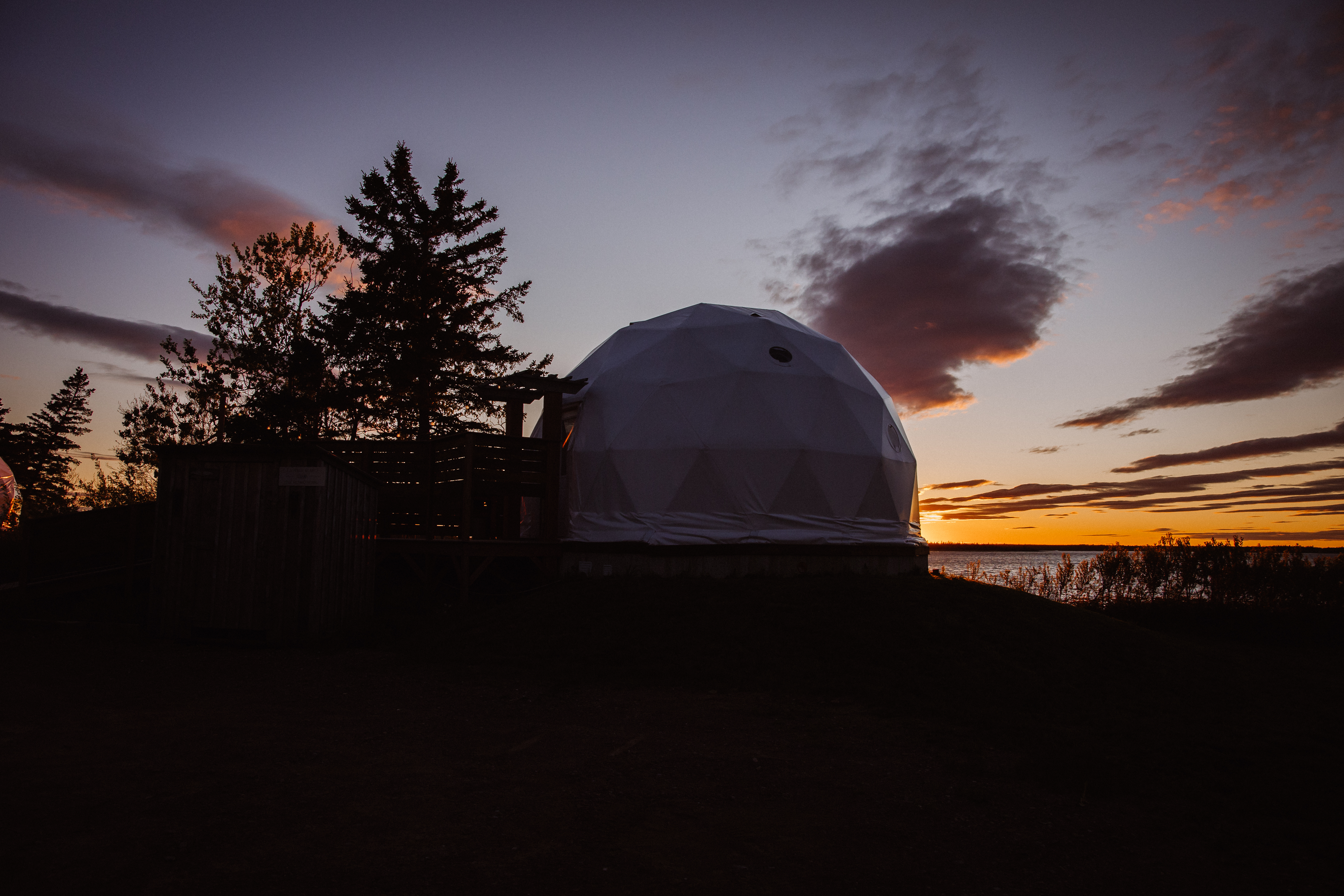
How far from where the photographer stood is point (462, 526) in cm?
1271

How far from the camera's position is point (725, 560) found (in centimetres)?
1245

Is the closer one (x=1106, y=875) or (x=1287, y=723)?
(x=1106, y=875)

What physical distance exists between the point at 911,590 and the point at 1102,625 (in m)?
3.06

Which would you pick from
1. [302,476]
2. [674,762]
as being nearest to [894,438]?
[302,476]

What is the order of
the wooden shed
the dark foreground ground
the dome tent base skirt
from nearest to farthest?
the dark foreground ground < the wooden shed < the dome tent base skirt

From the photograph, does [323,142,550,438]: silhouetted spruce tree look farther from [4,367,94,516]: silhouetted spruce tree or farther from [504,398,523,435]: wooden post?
[4,367,94,516]: silhouetted spruce tree

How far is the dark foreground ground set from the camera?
3406 mm

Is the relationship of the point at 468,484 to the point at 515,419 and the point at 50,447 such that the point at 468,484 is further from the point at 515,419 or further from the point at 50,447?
the point at 50,447

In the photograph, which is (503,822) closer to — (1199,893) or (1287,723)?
(1199,893)

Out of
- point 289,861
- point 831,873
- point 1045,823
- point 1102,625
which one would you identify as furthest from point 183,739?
point 1102,625

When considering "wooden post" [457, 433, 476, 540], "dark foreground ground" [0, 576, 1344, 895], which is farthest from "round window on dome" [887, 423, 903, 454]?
"wooden post" [457, 433, 476, 540]

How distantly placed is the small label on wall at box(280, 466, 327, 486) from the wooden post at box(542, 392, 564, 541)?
447 centimetres

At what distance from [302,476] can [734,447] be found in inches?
273

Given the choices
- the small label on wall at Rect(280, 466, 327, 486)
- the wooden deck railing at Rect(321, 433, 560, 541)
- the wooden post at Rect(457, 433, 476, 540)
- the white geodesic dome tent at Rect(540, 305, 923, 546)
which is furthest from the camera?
the wooden deck railing at Rect(321, 433, 560, 541)
